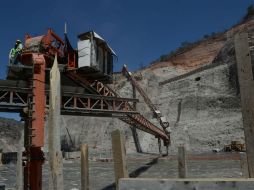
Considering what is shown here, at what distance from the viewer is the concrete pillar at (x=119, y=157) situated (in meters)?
4.53

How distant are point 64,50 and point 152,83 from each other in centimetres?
2450

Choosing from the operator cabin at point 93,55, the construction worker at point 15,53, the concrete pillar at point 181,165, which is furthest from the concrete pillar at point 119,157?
the operator cabin at point 93,55

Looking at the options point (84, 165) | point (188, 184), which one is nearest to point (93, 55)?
point (84, 165)

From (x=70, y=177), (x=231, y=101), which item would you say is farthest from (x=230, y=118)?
(x=70, y=177)

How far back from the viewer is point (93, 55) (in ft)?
61.5

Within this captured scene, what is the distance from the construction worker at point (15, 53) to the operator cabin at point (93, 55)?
3.02m

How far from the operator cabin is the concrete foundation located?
590 inches

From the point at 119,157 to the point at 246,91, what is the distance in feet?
5.66

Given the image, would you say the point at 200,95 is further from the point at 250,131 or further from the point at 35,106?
the point at 250,131

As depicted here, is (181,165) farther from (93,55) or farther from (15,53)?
(15,53)

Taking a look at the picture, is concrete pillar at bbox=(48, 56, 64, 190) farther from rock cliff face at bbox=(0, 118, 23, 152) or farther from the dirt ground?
rock cliff face at bbox=(0, 118, 23, 152)

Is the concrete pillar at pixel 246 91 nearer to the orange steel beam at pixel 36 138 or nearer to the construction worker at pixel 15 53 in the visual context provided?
the orange steel beam at pixel 36 138

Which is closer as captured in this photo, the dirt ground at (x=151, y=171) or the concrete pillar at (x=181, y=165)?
the concrete pillar at (x=181, y=165)

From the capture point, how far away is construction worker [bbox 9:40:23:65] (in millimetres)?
17156
